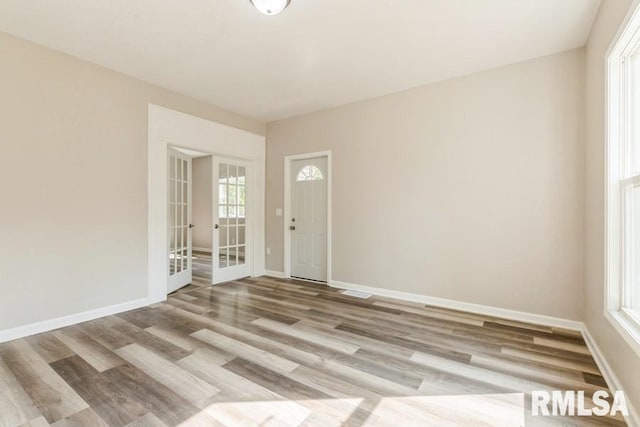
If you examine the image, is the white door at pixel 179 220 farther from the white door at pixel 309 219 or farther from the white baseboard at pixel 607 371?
the white baseboard at pixel 607 371

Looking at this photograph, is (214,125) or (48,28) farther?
(214,125)

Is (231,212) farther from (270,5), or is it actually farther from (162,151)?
(270,5)

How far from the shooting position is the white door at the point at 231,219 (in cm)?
458

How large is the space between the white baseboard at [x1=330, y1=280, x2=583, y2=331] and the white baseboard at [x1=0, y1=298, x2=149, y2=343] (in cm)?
277

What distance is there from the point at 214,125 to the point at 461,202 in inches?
140

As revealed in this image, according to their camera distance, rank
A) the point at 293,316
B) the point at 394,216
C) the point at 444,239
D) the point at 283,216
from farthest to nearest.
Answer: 1. the point at 283,216
2. the point at 394,216
3. the point at 444,239
4. the point at 293,316

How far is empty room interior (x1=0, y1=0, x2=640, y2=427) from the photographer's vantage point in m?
1.85

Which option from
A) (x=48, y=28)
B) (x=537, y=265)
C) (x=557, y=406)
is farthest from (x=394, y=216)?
(x=48, y=28)

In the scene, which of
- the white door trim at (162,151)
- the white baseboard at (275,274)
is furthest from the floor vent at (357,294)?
the white door trim at (162,151)

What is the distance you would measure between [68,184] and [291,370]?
9.37 ft

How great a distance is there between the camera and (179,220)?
4.30 metres

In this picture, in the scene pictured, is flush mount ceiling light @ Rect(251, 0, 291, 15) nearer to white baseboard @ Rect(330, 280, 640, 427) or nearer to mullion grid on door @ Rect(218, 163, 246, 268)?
mullion grid on door @ Rect(218, 163, 246, 268)

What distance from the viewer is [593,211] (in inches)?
95.2

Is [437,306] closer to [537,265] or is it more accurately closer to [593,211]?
[537,265]
